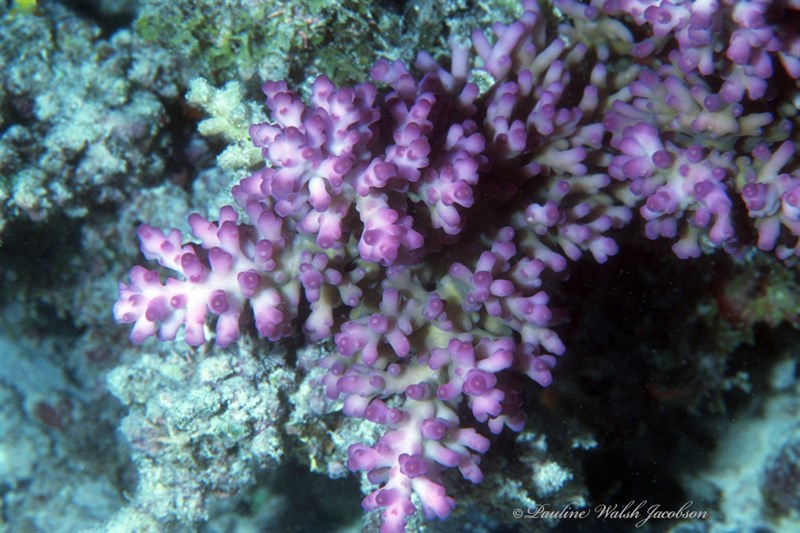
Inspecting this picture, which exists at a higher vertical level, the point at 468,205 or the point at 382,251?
the point at 468,205

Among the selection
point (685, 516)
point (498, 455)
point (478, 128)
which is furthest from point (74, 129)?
point (685, 516)

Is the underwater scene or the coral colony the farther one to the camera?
the underwater scene

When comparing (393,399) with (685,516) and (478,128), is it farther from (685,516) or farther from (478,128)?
(685,516)

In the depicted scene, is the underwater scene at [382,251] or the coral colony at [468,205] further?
the underwater scene at [382,251]
